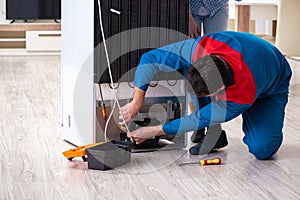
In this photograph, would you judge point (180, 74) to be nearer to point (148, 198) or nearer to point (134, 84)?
point (134, 84)

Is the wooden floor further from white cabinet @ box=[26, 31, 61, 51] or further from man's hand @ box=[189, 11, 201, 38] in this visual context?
white cabinet @ box=[26, 31, 61, 51]

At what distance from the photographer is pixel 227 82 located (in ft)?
8.52

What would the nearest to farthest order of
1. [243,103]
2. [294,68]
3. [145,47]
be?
[243,103] → [145,47] → [294,68]

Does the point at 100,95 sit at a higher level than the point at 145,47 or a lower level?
lower

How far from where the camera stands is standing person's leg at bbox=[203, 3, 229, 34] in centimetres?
359

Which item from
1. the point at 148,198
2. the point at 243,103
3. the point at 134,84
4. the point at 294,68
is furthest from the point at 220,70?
the point at 294,68

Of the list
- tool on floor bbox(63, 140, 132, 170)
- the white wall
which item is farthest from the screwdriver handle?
the white wall

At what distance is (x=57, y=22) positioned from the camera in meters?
6.47

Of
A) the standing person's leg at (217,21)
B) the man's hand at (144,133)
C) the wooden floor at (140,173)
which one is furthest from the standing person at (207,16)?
the man's hand at (144,133)

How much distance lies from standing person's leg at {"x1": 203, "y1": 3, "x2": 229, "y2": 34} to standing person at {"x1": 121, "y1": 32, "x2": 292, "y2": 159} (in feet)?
2.60

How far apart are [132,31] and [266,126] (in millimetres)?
741

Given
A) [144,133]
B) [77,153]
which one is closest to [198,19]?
[144,133]

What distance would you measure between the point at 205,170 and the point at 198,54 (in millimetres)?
494

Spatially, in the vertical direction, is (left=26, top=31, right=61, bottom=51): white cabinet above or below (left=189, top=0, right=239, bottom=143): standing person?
below
